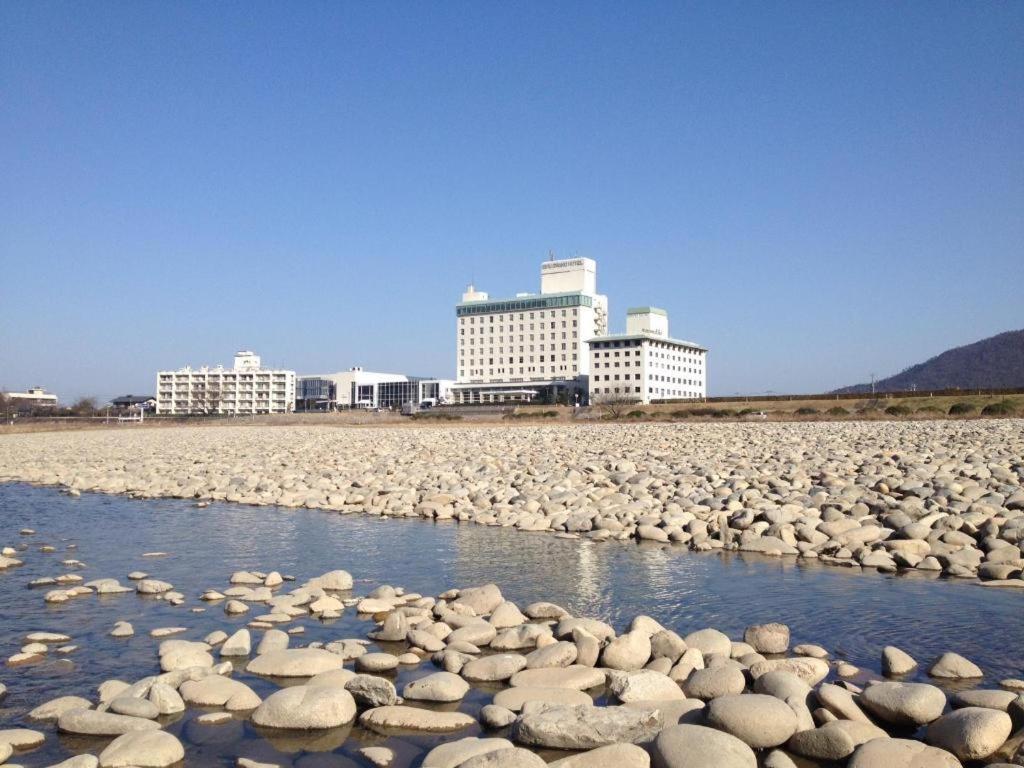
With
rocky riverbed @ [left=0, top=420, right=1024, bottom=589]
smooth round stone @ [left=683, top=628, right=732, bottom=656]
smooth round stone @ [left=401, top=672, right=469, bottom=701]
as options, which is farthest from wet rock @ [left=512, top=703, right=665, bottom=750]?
rocky riverbed @ [left=0, top=420, right=1024, bottom=589]

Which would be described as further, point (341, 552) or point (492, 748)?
point (341, 552)

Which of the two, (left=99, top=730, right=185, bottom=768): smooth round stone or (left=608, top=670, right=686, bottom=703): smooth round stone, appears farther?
(left=608, top=670, right=686, bottom=703): smooth round stone

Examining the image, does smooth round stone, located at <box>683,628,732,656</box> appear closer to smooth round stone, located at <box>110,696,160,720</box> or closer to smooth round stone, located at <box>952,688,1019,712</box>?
smooth round stone, located at <box>952,688,1019,712</box>

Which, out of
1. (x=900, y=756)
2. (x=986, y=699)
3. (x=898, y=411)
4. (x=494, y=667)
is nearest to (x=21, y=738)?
(x=494, y=667)

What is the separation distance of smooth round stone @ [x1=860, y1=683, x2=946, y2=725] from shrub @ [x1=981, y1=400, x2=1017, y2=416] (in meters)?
43.6

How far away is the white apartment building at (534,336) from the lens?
141 meters

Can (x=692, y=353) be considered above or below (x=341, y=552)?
above

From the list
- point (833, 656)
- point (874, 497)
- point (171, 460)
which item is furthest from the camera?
point (171, 460)

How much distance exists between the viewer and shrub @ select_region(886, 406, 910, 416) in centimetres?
4831

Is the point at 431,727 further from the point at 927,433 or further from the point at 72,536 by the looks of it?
the point at 927,433

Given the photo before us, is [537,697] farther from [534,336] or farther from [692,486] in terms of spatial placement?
[534,336]

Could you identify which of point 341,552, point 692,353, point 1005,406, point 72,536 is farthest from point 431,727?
point 692,353

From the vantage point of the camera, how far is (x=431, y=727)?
18.9ft

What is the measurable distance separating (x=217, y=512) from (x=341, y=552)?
5.53 m
